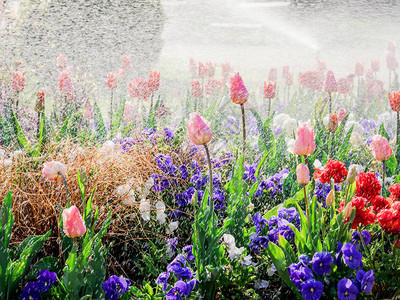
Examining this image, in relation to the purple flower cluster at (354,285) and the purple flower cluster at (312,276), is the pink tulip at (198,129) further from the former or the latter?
the purple flower cluster at (354,285)

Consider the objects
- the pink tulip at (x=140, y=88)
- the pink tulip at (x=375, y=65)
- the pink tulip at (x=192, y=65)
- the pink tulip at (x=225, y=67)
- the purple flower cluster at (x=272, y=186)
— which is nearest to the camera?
the purple flower cluster at (x=272, y=186)

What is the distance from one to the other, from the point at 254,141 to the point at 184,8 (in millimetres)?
4699

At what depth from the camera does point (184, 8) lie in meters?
7.28

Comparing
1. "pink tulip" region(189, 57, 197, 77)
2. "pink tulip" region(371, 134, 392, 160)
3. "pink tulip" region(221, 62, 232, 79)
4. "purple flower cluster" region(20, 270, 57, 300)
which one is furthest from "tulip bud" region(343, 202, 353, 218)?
"pink tulip" region(189, 57, 197, 77)

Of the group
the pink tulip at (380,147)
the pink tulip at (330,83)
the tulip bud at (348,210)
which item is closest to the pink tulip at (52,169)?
the tulip bud at (348,210)

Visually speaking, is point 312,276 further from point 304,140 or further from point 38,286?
point 38,286

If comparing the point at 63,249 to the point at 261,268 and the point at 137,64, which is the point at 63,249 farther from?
the point at 137,64

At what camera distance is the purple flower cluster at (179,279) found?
1.21 m

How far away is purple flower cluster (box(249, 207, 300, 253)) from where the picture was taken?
4.74ft

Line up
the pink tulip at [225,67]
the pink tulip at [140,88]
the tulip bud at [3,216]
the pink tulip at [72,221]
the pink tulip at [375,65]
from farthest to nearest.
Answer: the pink tulip at [375,65] < the pink tulip at [225,67] < the pink tulip at [140,88] < the tulip bud at [3,216] < the pink tulip at [72,221]

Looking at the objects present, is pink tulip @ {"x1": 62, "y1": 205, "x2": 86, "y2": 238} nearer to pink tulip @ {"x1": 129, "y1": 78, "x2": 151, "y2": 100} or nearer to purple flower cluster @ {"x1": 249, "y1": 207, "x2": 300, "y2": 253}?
purple flower cluster @ {"x1": 249, "y1": 207, "x2": 300, "y2": 253}

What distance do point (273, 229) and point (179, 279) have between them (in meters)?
0.38

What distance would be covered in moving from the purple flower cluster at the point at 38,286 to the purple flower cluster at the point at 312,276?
73 centimetres

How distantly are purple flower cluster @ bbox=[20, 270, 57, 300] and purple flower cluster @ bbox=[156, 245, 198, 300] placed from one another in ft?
1.08
